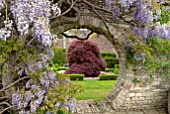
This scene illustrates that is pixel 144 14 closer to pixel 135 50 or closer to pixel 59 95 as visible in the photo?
pixel 135 50

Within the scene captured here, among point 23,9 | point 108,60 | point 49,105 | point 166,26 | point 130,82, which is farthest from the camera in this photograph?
point 108,60

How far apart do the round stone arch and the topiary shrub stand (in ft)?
17.1

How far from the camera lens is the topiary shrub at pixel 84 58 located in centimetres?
1002

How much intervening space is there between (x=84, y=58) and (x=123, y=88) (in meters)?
5.43

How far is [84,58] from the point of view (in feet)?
32.8

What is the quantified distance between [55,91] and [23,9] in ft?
3.38

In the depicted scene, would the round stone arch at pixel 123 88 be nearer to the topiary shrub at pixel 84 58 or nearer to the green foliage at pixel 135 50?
the green foliage at pixel 135 50

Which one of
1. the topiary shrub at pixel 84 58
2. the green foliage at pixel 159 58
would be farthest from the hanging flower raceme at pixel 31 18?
the topiary shrub at pixel 84 58

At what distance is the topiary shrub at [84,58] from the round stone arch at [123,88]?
5209 millimetres

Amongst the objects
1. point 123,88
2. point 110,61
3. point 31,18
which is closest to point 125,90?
point 123,88

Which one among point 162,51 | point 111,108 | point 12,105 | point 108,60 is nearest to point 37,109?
point 12,105

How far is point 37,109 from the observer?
9.17 ft

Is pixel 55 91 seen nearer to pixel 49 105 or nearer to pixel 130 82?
pixel 49 105

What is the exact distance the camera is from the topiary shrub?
10.0 metres
